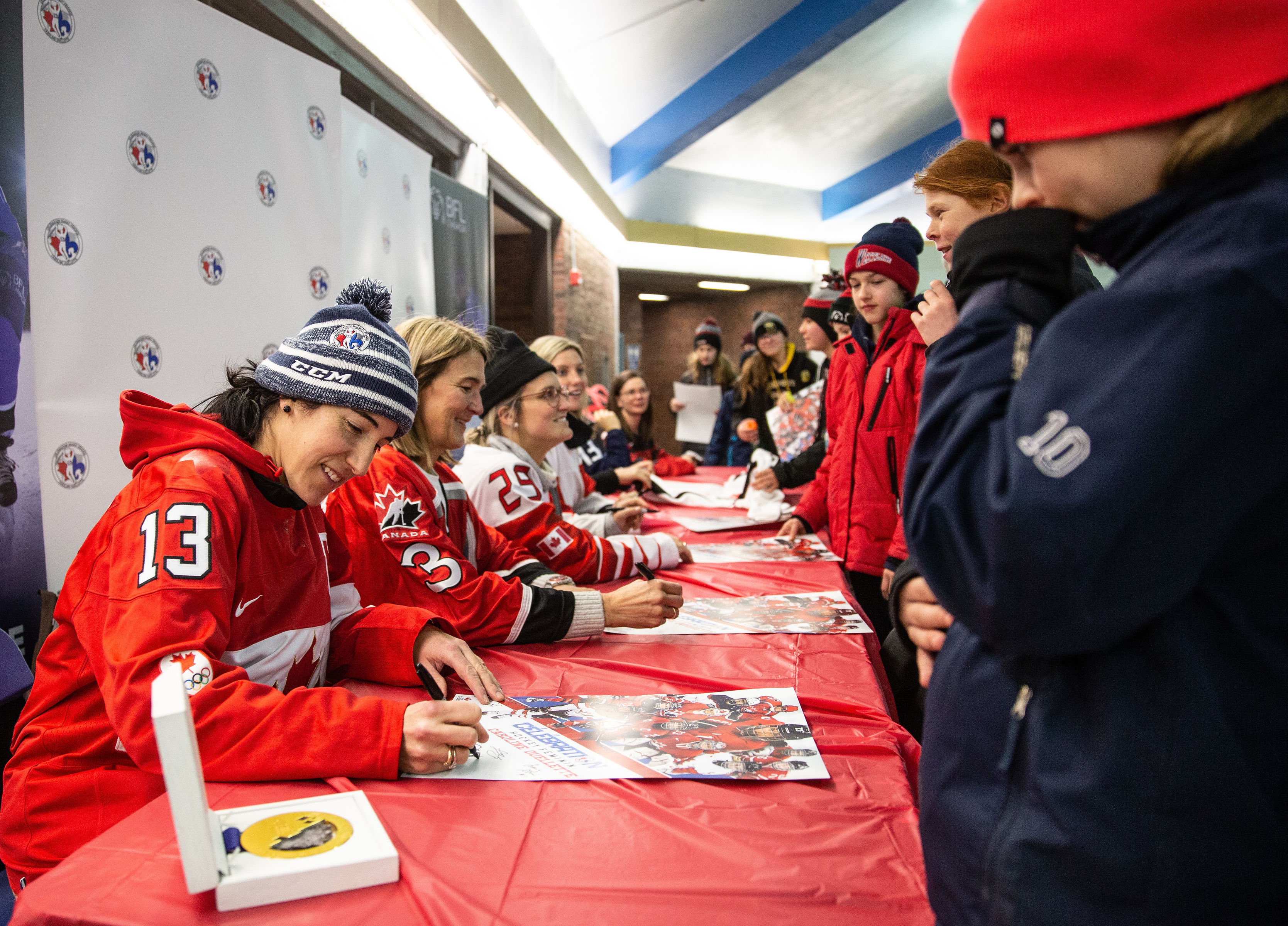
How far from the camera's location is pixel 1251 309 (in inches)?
19.3

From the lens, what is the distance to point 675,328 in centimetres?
1368

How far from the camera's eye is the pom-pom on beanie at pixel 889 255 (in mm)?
2350

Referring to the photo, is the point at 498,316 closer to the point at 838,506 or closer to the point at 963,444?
the point at 838,506

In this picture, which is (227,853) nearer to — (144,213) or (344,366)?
(344,366)

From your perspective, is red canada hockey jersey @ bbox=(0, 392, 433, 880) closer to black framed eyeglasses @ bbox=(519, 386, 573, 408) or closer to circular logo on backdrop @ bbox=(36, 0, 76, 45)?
circular logo on backdrop @ bbox=(36, 0, 76, 45)

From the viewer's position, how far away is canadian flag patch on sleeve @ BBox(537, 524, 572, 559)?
221 centimetres

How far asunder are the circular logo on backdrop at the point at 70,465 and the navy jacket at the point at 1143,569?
6.60 feet

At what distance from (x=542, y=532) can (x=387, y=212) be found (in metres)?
2.10

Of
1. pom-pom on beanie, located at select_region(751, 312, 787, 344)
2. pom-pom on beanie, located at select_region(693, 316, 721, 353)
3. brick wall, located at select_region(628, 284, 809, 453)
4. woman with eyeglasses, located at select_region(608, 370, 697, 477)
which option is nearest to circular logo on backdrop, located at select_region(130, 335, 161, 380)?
woman with eyeglasses, located at select_region(608, 370, 697, 477)

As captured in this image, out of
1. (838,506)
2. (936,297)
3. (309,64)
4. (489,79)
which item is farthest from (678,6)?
(936,297)

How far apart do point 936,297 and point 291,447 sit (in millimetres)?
1147

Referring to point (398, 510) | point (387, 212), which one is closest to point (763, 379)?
point (387, 212)

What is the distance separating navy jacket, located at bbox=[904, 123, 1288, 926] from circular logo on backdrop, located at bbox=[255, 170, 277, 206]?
8.59 ft

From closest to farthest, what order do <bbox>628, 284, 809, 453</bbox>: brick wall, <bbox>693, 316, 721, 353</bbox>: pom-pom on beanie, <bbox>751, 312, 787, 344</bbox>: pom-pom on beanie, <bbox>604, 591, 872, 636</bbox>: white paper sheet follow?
<bbox>604, 591, 872, 636</bbox>: white paper sheet → <bbox>751, 312, 787, 344</bbox>: pom-pom on beanie → <bbox>693, 316, 721, 353</bbox>: pom-pom on beanie → <bbox>628, 284, 809, 453</bbox>: brick wall
